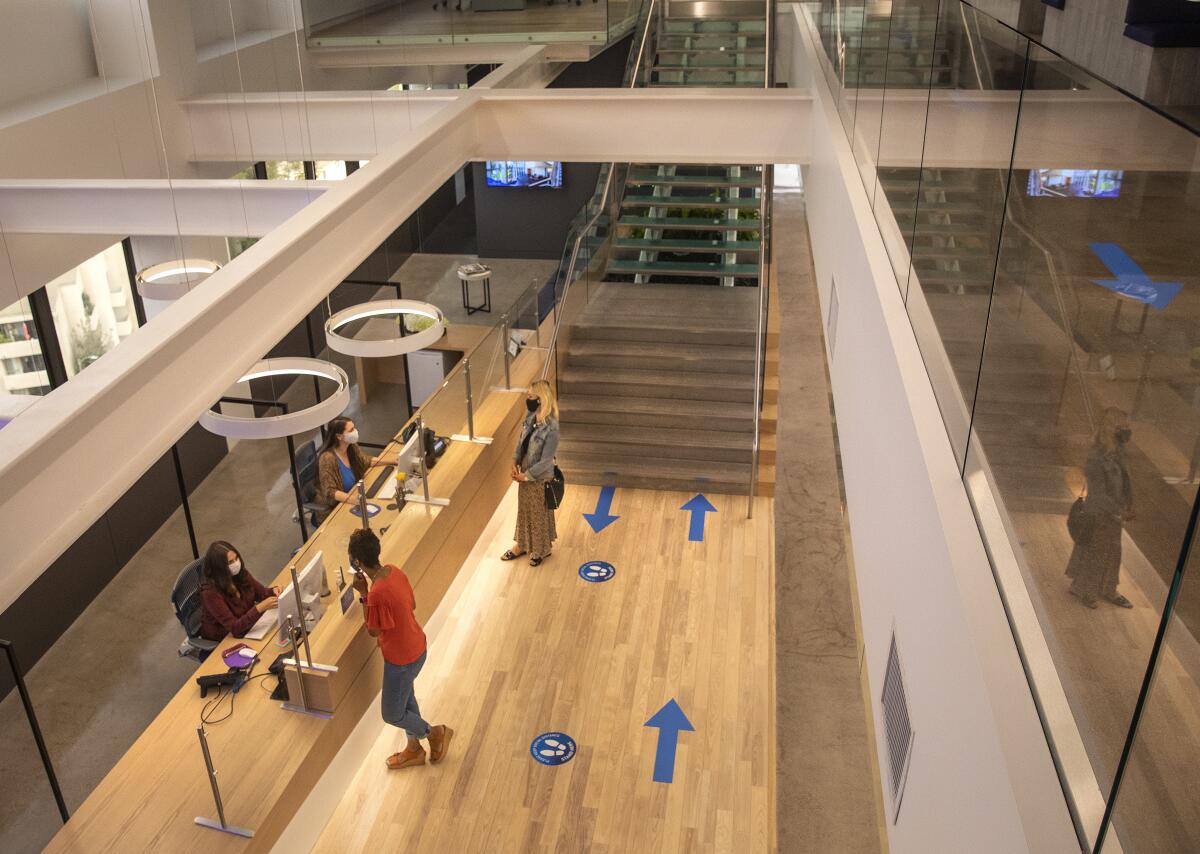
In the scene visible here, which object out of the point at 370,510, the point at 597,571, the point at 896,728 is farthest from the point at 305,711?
the point at 896,728

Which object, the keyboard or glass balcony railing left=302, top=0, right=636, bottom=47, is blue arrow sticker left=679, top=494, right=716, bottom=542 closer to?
the keyboard

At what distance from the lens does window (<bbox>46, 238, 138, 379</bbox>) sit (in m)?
9.38

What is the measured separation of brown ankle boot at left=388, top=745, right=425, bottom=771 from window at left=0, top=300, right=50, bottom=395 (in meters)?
4.61

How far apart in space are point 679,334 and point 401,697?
6430 mm

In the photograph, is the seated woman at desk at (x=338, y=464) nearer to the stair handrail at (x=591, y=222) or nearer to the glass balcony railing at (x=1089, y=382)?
the stair handrail at (x=591, y=222)

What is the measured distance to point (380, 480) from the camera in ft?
24.8

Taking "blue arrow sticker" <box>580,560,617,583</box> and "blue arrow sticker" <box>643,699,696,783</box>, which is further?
"blue arrow sticker" <box>580,560,617,583</box>

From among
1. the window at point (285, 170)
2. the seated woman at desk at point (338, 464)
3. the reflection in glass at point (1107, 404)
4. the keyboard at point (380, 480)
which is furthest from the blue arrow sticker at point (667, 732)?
the window at point (285, 170)

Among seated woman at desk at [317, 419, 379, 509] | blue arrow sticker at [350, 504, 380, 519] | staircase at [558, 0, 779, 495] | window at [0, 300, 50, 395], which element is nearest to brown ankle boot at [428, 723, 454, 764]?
blue arrow sticker at [350, 504, 380, 519]

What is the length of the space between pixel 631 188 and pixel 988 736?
12795 millimetres

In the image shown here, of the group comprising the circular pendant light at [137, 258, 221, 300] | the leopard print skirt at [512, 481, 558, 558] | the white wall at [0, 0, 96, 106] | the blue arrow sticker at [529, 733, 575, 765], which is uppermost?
the white wall at [0, 0, 96, 106]

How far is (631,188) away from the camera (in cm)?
1416

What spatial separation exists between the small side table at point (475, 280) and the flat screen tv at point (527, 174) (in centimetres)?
245

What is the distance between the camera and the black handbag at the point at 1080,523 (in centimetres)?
153
